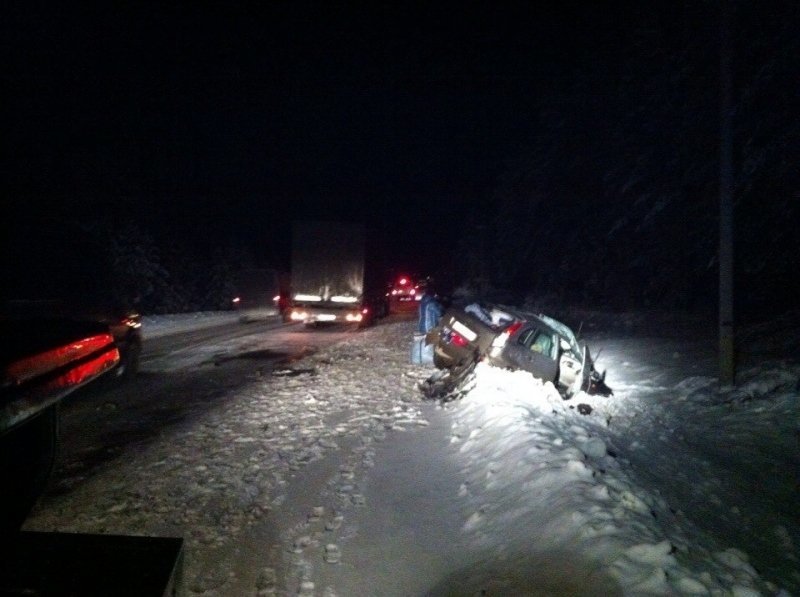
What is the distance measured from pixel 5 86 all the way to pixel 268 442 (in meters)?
23.7

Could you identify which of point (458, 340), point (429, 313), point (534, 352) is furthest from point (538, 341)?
point (429, 313)

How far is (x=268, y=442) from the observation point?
780 centimetres

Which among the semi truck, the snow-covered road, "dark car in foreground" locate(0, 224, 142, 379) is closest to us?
the snow-covered road

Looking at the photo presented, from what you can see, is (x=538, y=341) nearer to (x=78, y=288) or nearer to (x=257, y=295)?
(x=78, y=288)

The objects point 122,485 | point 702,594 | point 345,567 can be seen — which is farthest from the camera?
point 122,485

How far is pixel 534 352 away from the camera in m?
10.9

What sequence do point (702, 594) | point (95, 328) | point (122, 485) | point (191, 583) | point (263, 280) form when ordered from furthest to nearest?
1. point (263, 280)
2. point (122, 485)
3. point (191, 583)
4. point (702, 594)
5. point (95, 328)

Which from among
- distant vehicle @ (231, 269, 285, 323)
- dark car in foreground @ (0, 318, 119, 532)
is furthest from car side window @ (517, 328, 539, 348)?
distant vehicle @ (231, 269, 285, 323)

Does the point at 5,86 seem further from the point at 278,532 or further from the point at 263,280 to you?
the point at 278,532

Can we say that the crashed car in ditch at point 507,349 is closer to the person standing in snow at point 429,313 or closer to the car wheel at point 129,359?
the person standing in snow at point 429,313

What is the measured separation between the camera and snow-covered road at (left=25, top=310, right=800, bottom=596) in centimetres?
439

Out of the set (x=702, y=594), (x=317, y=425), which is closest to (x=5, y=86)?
(x=317, y=425)

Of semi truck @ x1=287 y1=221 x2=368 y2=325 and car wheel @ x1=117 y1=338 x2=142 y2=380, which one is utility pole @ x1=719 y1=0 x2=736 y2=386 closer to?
car wheel @ x1=117 y1=338 x2=142 y2=380

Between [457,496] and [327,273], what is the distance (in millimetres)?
19268
